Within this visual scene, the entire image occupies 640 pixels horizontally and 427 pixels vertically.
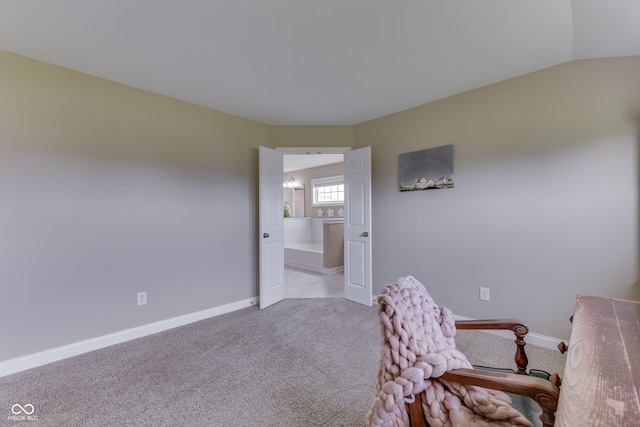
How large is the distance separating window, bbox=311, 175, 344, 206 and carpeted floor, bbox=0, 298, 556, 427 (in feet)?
14.4

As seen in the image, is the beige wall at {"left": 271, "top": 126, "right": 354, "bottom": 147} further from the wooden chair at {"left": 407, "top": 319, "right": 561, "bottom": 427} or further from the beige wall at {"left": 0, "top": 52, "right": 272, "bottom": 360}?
the wooden chair at {"left": 407, "top": 319, "right": 561, "bottom": 427}

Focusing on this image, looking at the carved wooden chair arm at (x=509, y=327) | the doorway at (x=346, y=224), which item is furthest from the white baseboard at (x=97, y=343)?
the carved wooden chair arm at (x=509, y=327)

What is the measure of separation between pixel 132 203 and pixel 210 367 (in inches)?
65.9

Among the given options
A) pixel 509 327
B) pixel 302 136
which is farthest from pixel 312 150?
pixel 509 327

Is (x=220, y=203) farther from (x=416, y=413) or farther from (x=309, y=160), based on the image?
(x=309, y=160)

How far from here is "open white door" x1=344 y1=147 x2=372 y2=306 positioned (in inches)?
135

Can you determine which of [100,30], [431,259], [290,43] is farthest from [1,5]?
[431,259]

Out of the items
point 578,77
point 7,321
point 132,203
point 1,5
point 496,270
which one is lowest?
point 7,321

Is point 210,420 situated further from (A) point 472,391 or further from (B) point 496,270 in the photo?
(B) point 496,270

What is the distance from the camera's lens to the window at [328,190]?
22.4 ft

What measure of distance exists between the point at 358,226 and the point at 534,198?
6.09 ft

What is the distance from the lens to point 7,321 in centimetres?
198

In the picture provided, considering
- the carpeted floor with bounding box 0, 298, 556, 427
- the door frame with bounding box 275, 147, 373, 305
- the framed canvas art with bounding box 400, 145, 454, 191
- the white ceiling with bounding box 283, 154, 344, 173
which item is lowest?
the carpeted floor with bounding box 0, 298, 556, 427

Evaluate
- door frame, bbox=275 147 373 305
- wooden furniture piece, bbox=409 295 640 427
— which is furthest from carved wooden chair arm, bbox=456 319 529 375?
door frame, bbox=275 147 373 305
